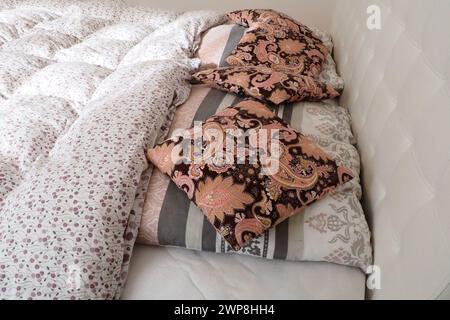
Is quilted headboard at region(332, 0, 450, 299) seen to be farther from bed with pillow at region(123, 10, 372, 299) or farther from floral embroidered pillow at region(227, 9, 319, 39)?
floral embroidered pillow at region(227, 9, 319, 39)

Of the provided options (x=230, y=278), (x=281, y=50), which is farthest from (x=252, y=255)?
(x=281, y=50)

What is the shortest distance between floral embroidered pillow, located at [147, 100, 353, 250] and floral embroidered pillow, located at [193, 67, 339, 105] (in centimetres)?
25

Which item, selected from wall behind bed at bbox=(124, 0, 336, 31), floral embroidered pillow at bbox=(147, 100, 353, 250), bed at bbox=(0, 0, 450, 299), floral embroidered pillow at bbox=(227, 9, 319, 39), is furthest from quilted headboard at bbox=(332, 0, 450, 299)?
wall behind bed at bbox=(124, 0, 336, 31)

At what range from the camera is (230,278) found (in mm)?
740

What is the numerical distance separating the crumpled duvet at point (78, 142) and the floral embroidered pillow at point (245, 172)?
0.43 feet

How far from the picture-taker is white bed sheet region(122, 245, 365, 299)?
2.33 ft

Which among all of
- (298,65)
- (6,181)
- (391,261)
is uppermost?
(298,65)

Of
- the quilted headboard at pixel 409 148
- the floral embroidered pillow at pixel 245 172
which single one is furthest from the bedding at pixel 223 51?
the floral embroidered pillow at pixel 245 172

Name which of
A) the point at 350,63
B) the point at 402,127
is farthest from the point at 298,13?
the point at 402,127

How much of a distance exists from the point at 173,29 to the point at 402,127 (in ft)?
3.69

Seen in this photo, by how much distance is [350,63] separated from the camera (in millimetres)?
1353

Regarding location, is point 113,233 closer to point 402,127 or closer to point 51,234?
point 51,234

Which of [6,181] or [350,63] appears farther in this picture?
[350,63]

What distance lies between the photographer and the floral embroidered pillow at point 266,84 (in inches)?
44.8
